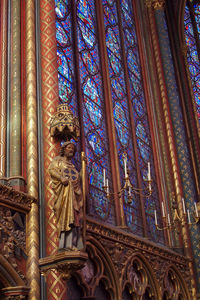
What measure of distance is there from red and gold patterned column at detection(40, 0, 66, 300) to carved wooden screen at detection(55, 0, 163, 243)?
1352mm

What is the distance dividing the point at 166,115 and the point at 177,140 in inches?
30.1

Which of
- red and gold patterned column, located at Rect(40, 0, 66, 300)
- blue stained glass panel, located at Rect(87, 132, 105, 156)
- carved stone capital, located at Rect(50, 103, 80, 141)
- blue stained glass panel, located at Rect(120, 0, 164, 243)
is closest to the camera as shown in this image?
red and gold patterned column, located at Rect(40, 0, 66, 300)

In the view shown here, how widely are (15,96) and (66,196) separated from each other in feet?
6.93

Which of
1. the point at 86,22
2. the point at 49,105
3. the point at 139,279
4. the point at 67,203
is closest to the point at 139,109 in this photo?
the point at 86,22

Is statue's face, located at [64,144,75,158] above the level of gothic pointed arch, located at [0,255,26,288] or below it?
above

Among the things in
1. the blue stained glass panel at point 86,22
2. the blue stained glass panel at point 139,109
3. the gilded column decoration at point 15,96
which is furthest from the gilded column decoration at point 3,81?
the blue stained glass panel at point 139,109

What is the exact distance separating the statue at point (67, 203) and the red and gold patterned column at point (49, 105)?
381 millimetres

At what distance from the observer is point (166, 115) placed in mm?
13961

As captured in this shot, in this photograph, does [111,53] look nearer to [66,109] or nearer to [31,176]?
[66,109]

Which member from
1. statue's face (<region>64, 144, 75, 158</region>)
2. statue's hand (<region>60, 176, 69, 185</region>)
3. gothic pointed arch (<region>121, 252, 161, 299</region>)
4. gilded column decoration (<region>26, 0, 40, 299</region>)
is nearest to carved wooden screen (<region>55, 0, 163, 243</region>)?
gothic pointed arch (<region>121, 252, 161, 299</region>)

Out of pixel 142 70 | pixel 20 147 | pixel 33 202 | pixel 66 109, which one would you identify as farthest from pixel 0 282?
pixel 142 70

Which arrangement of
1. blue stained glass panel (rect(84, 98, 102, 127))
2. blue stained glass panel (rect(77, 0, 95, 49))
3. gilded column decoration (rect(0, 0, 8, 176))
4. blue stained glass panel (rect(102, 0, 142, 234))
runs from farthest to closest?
blue stained glass panel (rect(77, 0, 95, 49)) → blue stained glass panel (rect(102, 0, 142, 234)) → blue stained glass panel (rect(84, 98, 102, 127)) → gilded column decoration (rect(0, 0, 8, 176))

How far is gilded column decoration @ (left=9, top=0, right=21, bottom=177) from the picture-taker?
764 cm

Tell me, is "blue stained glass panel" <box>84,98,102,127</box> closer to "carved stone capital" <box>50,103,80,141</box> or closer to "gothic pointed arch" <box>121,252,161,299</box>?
"carved stone capital" <box>50,103,80,141</box>
